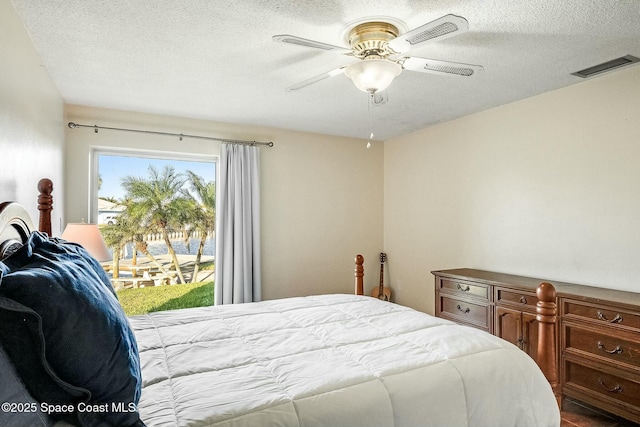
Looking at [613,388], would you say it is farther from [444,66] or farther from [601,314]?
[444,66]

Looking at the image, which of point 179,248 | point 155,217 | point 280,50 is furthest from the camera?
point 179,248

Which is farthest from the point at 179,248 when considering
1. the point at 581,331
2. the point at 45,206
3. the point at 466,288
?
the point at 581,331

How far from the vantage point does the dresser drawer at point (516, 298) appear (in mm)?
2879

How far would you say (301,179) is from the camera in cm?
459

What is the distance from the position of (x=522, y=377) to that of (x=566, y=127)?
7.50 feet

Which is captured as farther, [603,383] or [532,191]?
[532,191]

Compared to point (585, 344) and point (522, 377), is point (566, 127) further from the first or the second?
point (522, 377)

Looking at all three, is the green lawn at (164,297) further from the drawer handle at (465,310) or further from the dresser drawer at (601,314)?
the dresser drawer at (601,314)

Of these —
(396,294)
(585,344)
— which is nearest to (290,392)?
(585,344)

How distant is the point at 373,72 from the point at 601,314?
2114 mm

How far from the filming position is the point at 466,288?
3.42m

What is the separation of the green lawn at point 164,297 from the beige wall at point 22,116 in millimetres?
1560

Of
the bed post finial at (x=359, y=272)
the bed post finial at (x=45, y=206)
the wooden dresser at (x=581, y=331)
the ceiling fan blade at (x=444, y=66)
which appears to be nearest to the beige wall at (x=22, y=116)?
the bed post finial at (x=45, y=206)

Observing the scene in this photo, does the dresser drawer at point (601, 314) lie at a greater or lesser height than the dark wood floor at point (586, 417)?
greater
